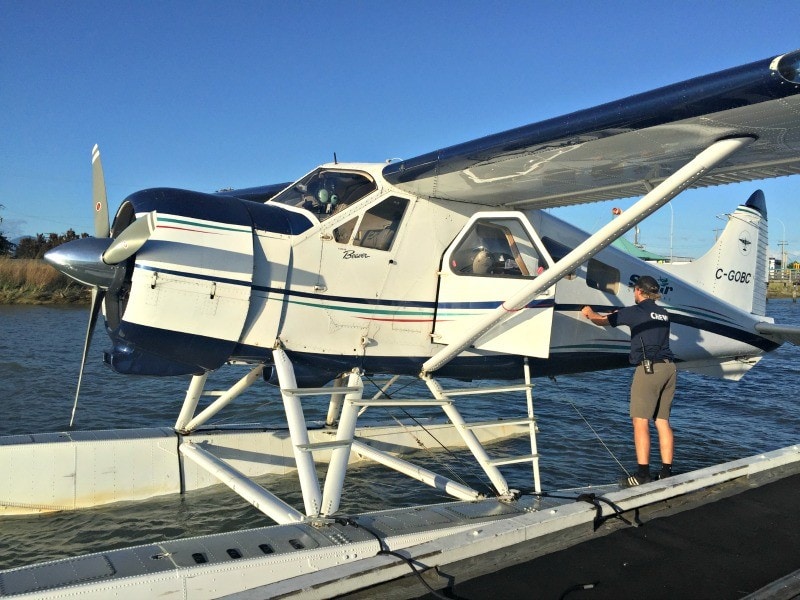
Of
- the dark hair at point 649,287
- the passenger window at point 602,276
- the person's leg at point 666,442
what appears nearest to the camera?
the person's leg at point 666,442

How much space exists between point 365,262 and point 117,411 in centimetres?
722

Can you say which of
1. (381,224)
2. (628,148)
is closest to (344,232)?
(381,224)

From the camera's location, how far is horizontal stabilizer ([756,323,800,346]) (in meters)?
7.97

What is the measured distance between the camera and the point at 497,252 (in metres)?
6.23

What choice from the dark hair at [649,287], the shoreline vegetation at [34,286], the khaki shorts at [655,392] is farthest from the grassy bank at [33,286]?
the khaki shorts at [655,392]

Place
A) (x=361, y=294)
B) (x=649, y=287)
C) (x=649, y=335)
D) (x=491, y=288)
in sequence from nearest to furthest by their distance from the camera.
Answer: (x=649, y=335) < (x=649, y=287) < (x=361, y=294) < (x=491, y=288)

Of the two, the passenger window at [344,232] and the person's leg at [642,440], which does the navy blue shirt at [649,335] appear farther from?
the passenger window at [344,232]

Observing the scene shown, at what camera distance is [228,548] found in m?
4.35

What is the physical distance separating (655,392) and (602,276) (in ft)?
7.13

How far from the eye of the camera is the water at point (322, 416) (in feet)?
20.5

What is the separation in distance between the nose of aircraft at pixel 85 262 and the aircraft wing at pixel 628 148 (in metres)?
2.49

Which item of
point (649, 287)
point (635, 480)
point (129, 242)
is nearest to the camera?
point (129, 242)

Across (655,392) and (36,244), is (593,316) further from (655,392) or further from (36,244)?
(36,244)

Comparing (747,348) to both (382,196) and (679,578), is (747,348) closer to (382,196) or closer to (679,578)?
(382,196)
